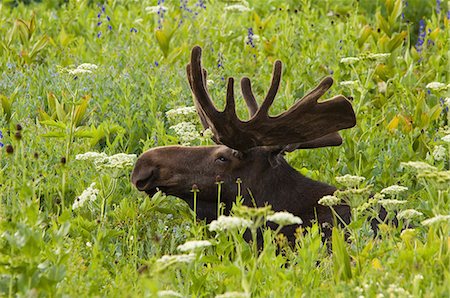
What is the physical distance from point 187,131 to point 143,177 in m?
0.62

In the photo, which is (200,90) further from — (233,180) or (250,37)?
(250,37)

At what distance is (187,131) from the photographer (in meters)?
6.66

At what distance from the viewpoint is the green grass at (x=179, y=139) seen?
4.54 m

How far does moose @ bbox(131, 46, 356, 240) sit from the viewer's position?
6172 mm

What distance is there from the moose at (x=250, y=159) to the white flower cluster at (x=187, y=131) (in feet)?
0.37

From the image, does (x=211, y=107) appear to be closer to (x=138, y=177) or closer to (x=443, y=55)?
(x=138, y=177)

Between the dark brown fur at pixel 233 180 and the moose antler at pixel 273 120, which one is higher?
the moose antler at pixel 273 120

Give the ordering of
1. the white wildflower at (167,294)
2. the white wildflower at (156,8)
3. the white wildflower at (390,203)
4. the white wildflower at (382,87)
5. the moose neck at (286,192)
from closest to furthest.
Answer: the white wildflower at (167,294), the white wildflower at (390,203), the moose neck at (286,192), the white wildflower at (382,87), the white wildflower at (156,8)

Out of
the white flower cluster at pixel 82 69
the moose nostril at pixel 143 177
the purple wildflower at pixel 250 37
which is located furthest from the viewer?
the purple wildflower at pixel 250 37

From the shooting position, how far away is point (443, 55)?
29.7 feet

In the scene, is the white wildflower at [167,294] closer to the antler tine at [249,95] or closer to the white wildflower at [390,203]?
the white wildflower at [390,203]

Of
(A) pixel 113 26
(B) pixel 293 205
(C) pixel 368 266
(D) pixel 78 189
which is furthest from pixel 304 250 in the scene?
(A) pixel 113 26

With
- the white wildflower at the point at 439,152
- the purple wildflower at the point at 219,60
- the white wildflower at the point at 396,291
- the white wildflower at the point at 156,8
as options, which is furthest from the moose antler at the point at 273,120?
the white wildflower at the point at 156,8

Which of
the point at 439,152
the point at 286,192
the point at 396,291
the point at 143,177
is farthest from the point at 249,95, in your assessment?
the point at 396,291
